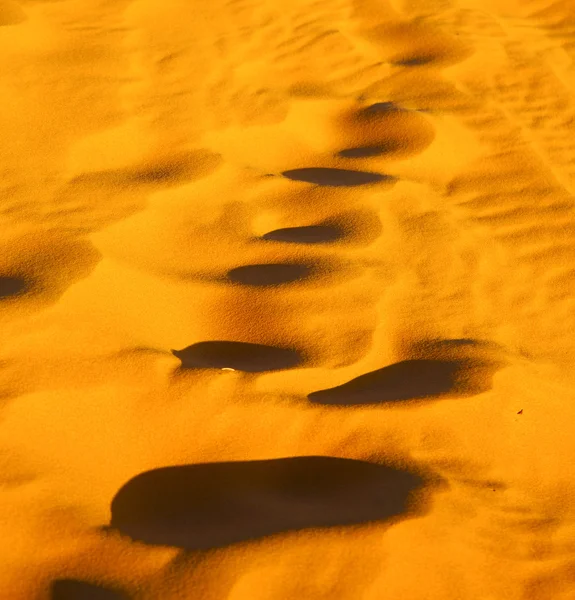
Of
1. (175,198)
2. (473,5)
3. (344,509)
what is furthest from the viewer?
(473,5)

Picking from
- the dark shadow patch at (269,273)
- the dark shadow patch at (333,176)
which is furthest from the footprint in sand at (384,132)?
the dark shadow patch at (269,273)

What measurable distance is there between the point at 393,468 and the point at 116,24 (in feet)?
8.74

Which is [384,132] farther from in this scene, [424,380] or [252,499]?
[252,499]

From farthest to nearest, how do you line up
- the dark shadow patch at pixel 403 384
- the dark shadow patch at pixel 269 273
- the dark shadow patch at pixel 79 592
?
the dark shadow patch at pixel 269 273 < the dark shadow patch at pixel 403 384 < the dark shadow patch at pixel 79 592

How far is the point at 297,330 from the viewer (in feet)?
7.06

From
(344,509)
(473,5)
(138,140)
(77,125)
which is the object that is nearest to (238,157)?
(138,140)

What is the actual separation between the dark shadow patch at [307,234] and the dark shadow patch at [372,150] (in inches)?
20.9

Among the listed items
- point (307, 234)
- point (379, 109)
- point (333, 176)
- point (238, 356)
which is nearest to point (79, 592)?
point (238, 356)

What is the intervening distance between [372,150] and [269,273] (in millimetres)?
929

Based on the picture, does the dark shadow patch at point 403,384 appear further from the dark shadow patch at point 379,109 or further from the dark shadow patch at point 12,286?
the dark shadow patch at point 379,109

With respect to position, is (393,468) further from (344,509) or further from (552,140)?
(552,140)

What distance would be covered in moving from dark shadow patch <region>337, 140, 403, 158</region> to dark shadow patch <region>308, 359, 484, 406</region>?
114 cm

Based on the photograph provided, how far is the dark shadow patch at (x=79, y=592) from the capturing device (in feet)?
4.85

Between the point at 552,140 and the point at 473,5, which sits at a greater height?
the point at 473,5
